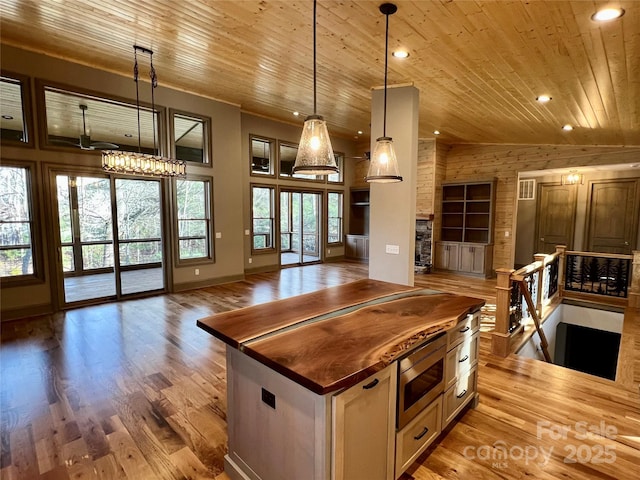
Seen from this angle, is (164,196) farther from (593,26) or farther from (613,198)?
(613,198)

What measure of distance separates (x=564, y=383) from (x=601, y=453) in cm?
99

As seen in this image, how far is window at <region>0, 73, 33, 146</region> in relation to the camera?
4.60 m

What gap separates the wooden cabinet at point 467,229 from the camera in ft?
25.7

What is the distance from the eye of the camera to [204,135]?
6.64 metres

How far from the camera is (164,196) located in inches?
243

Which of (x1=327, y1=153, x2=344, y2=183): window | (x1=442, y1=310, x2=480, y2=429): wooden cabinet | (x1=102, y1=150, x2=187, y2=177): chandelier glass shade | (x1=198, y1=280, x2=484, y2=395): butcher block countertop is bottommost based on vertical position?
(x1=442, y1=310, x2=480, y2=429): wooden cabinet

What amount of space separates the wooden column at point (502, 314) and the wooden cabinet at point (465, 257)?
444 cm

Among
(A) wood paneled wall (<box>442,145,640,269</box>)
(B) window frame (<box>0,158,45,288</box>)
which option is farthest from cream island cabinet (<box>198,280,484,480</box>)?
(A) wood paneled wall (<box>442,145,640,269</box>)

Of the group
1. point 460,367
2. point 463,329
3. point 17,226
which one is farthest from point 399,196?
point 17,226

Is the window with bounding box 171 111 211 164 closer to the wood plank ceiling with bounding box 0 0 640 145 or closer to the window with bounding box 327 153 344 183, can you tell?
the wood plank ceiling with bounding box 0 0 640 145

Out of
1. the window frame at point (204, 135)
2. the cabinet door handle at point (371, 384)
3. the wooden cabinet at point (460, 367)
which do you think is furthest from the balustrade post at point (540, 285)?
the window frame at point (204, 135)

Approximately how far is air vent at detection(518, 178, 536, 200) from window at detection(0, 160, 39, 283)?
10.9 m

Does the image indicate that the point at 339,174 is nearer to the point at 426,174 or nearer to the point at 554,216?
the point at 426,174

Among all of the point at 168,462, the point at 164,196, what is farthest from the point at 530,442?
the point at 164,196
